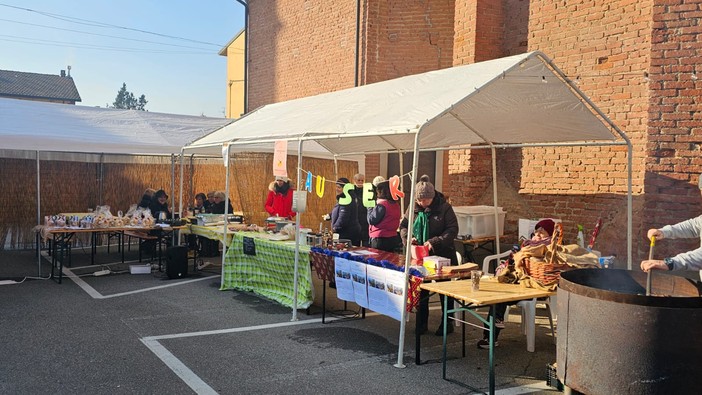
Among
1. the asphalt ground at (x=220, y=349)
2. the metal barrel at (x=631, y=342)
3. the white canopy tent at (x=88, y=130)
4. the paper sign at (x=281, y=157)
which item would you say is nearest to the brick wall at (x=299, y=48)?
the white canopy tent at (x=88, y=130)

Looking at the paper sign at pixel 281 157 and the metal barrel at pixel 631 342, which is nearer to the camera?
the metal barrel at pixel 631 342

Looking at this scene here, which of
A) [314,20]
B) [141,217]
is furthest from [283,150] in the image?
[314,20]

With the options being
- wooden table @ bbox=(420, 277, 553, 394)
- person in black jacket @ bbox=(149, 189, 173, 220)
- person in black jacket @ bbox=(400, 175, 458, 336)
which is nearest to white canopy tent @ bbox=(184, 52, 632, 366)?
wooden table @ bbox=(420, 277, 553, 394)

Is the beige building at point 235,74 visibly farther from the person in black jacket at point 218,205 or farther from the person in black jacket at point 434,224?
the person in black jacket at point 434,224

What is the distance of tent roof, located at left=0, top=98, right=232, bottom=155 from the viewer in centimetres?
1017

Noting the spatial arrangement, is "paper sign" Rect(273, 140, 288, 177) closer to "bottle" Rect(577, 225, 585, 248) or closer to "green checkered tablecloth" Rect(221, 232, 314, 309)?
"green checkered tablecloth" Rect(221, 232, 314, 309)

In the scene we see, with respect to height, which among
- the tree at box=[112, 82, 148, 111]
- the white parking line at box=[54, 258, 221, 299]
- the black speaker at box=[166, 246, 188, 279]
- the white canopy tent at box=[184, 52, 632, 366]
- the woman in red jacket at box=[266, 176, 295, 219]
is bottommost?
the white parking line at box=[54, 258, 221, 299]

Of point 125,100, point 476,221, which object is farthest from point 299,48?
point 125,100

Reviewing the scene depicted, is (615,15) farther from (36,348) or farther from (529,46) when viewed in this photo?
(36,348)

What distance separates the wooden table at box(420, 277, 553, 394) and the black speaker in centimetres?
556

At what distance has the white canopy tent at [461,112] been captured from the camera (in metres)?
5.36

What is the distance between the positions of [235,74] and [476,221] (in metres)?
17.6

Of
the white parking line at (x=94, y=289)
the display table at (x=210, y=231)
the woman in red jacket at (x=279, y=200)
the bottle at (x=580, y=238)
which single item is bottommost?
the white parking line at (x=94, y=289)

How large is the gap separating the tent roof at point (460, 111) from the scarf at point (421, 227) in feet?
3.30
